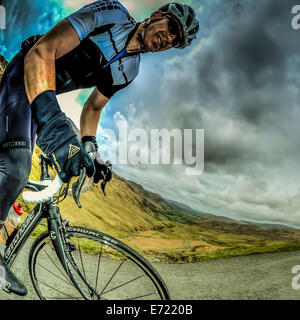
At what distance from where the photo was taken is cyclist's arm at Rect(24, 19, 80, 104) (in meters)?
1.08

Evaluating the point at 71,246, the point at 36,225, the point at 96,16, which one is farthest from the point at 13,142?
the point at 96,16

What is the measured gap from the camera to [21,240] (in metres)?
1.29

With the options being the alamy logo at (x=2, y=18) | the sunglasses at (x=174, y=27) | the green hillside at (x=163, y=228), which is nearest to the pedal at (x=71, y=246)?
the green hillside at (x=163, y=228)

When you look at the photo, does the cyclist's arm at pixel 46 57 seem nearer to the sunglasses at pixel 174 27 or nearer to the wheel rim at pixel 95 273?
the sunglasses at pixel 174 27

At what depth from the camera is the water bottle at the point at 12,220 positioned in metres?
1.36

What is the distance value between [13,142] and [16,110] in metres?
0.17

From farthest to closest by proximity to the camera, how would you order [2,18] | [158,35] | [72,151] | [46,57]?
[2,18] < [158,35] < [46,57] < [72,151]

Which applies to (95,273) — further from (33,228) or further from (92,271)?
(33,228)

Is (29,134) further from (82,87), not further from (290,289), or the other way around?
(290,289)

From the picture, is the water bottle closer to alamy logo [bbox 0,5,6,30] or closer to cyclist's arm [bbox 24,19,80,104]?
cyclist's arm [bbox 24,19,80,104]

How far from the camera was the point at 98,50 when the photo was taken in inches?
52.6

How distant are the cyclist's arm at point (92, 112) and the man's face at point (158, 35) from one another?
439 millimetres

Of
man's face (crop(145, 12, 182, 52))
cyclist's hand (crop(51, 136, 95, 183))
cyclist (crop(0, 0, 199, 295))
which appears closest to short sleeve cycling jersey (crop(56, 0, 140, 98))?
cyclist (crop(0, 0, 199, 295))
